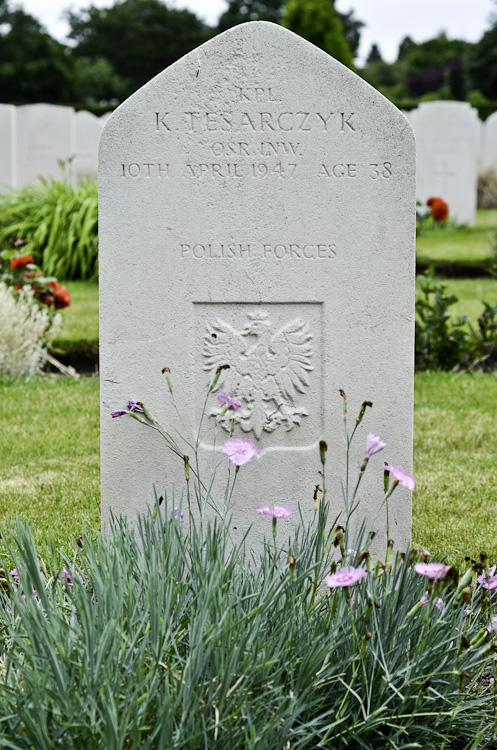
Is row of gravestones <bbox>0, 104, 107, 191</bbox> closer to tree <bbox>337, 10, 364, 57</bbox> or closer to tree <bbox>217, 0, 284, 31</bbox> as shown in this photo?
tree <bbox>217, 0, 284, 31</bbox>

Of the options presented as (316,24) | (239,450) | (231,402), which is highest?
(316,24)

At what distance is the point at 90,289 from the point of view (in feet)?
28.3

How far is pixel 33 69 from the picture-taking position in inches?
1668

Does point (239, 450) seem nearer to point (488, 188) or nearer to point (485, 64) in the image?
point (488, 188)

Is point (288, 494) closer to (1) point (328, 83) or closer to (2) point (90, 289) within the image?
(1) point (328, 83)

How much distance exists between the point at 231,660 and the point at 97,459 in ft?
8.75

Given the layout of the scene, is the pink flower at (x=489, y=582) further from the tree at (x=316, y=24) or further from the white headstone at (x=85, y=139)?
the tree at (x=316, y=24)

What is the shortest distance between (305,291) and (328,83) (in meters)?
0.60

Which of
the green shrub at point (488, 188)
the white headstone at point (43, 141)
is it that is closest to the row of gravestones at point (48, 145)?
the white headstone at point (43, 141)

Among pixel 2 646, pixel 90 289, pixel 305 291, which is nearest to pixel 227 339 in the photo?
pixel 305 291

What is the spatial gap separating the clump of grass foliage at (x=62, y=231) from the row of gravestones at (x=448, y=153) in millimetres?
5507

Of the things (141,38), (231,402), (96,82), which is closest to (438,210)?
(231,402)

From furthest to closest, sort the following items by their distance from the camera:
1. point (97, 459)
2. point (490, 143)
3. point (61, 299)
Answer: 1. point (490, 143)
2. point (61, 299)
3. point (97, 459)

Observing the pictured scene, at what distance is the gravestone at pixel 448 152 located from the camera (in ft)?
42.2
